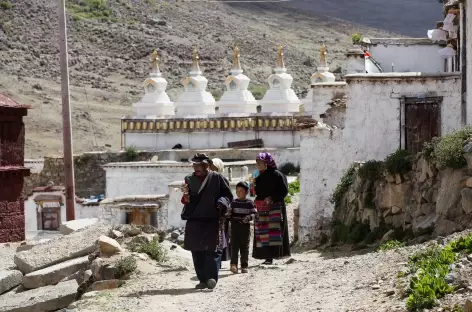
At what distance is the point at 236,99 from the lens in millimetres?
46125

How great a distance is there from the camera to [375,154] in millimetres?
21297

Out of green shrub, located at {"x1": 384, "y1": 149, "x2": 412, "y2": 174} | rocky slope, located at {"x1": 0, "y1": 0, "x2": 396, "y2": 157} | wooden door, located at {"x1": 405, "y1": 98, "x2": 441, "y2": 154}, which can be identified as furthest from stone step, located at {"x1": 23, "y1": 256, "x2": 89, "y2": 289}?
rocky slope, located at {"x1": 0, "y1": 0, "x2": 396, "y2": 157}

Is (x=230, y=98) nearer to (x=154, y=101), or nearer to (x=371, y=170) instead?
(x=154, y=101)

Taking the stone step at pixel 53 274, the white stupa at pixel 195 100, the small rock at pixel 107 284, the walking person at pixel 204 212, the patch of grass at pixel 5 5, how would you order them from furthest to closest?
the patch of grass at pixel 5 5
the white stupa at pixel 195 100
the stone step at pixel 53 274
the small rock at pixel 107 284
the walking person at pixel 204 212

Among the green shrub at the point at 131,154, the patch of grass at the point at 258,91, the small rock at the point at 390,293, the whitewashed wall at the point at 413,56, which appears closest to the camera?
the small rock at the point at 390,293

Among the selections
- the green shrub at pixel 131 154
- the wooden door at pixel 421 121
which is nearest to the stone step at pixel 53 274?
the wooden door at pixel 421 121

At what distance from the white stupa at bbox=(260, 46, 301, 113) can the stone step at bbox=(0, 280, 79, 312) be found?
1129 inches

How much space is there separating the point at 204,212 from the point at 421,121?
25.1 feet

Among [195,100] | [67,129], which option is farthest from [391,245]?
[195,100]

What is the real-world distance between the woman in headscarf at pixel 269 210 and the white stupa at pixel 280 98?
2935cm

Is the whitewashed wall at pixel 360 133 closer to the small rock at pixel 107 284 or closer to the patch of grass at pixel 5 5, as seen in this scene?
the small rock at pixel 107 284

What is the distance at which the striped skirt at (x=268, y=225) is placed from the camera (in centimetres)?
1567

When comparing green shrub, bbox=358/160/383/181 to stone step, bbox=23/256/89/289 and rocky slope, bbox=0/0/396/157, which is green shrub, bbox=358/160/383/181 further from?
rocky slope, bbox=0/0/396/157

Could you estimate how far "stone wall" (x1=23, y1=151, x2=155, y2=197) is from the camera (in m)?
44.6
